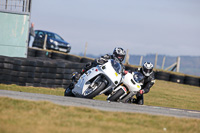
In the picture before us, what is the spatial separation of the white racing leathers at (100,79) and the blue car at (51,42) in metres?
20.3

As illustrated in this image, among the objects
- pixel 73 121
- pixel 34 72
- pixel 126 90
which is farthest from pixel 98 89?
pixel 34 72

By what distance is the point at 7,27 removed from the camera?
15.1 m

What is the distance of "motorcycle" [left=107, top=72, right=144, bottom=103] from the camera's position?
9898mm

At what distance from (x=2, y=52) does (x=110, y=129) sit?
10.3 meters

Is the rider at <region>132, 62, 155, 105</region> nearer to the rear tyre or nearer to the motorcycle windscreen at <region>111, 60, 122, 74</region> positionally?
the rear tyre

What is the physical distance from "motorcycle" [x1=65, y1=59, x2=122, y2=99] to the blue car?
2028cm

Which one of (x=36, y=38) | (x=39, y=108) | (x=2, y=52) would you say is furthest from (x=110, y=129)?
(x=36, y=38)

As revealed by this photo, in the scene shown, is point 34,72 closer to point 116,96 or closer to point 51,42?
point 116,96

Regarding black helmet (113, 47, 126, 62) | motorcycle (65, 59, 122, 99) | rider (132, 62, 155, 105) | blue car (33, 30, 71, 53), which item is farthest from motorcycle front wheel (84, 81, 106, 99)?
blue car (33, 30, 71, 53)

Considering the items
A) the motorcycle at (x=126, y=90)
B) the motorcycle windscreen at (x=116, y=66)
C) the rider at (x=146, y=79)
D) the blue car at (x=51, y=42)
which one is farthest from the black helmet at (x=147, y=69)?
the blue car at (x=51, y=42)

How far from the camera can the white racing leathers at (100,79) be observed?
925cm

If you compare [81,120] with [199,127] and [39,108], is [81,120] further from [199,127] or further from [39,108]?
[199,127]

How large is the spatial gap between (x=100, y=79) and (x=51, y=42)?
20.6 meters

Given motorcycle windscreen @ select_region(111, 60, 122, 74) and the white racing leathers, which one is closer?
the white racing leathers
